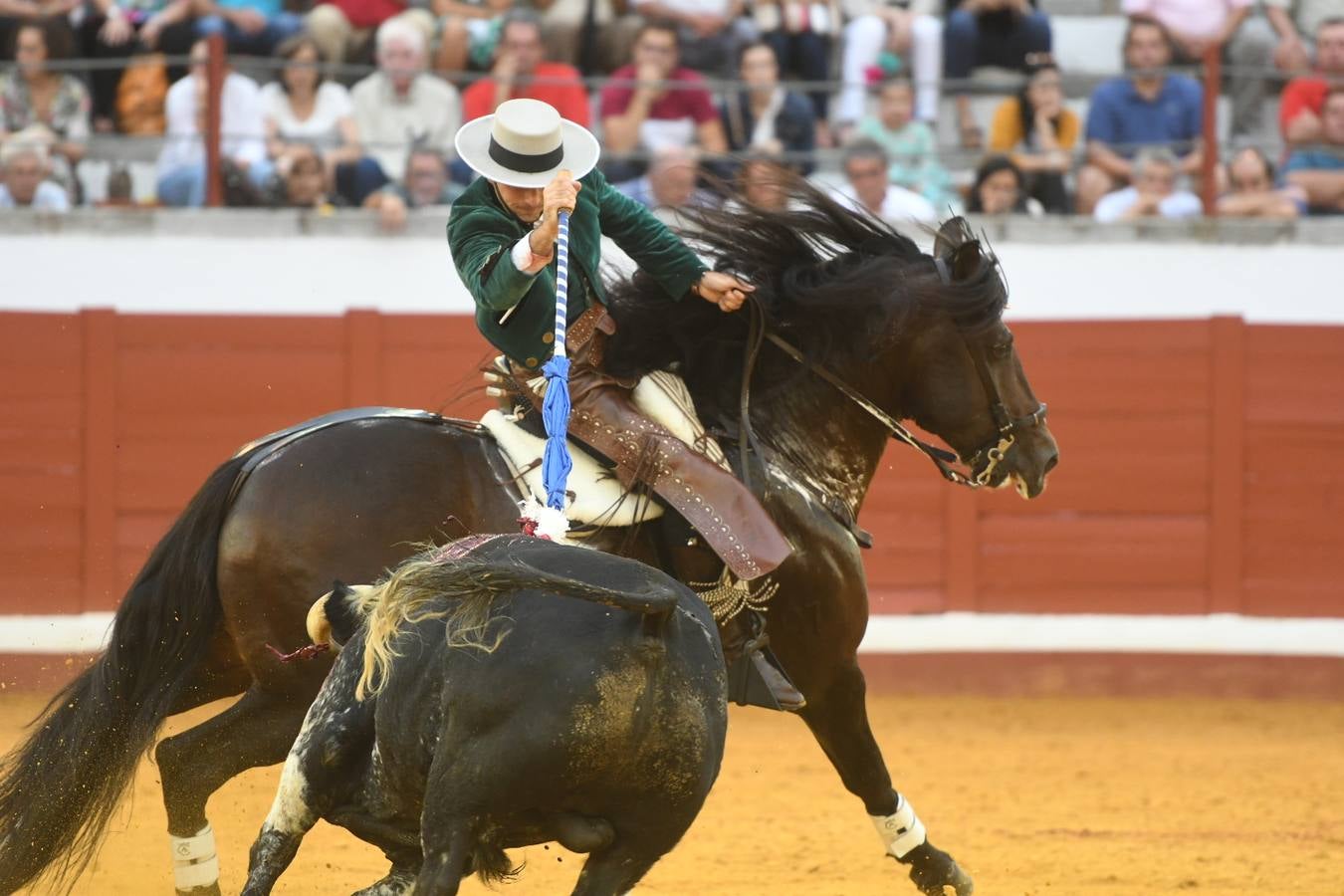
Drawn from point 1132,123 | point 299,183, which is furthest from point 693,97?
point 1132,123

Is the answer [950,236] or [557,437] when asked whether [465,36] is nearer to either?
[950,236]

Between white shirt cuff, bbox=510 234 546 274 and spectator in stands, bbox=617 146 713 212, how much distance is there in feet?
14.5

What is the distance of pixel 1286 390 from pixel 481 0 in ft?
15.8

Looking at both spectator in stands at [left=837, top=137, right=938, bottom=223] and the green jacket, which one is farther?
spectator in stands at [left=837, top=137, right=938, bottom=223]

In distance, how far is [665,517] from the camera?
4.36m

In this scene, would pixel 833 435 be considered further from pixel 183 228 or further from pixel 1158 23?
pixel 1158 23

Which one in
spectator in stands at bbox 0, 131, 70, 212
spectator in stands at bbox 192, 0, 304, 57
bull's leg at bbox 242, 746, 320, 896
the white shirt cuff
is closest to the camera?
bull's leg at bbox 242, 746, 320, 896

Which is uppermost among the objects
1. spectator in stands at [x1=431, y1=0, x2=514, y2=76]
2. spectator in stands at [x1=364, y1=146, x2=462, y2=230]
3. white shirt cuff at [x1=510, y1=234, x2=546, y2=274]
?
white shirt cuff at [x1=510, y1=234, x2=546, y2=274]

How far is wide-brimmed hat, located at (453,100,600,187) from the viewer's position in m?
4.09

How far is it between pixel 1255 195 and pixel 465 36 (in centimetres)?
425

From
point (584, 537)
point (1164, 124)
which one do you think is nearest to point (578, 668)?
point (584, 537)

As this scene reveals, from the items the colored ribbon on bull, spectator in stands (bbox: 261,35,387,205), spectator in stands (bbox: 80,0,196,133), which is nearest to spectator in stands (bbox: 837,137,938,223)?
spectator in stands (bbox: 261,35,387,205)

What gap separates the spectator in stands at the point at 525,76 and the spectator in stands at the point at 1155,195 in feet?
9.20

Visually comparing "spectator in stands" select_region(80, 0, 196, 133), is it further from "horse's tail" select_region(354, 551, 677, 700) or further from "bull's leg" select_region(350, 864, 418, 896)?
"bull's leg" select_region(350, 864, 418, 896)
